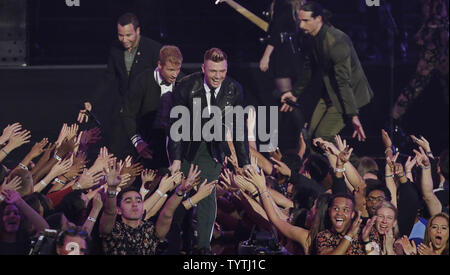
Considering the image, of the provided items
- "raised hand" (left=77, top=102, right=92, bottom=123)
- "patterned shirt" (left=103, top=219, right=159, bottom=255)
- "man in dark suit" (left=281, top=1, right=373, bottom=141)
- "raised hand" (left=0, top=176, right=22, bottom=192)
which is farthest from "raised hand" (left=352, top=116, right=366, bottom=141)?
"raised hand" (left=0, top=176, right=22, bottom=192)

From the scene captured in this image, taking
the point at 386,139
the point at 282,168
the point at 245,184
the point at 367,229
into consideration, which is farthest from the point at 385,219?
the point at 386,139

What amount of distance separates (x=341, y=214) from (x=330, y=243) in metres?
0.22

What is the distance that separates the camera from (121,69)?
317 inches

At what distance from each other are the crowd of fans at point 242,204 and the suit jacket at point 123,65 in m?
0.43

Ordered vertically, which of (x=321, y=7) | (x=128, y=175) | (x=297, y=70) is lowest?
(x=128, y=175)

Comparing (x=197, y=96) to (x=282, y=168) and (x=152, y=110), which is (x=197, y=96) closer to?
(x=152, y=110)

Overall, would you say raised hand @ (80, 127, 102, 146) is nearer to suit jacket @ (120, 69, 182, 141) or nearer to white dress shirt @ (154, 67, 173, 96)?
suit jacket @ (120, 69, 182, 141)

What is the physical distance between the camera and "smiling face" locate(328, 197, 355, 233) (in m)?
6.12

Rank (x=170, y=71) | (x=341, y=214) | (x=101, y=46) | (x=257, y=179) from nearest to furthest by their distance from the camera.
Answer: (x=341, y=214) < (x=257, y=179) < (x=170, y=71) < (x=101, y=46)

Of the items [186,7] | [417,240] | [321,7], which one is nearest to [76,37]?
[186,7]

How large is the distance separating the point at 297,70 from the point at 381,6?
1.07 m

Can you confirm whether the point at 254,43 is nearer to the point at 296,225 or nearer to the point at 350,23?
the point at 350,23

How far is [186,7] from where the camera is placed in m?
8.42
